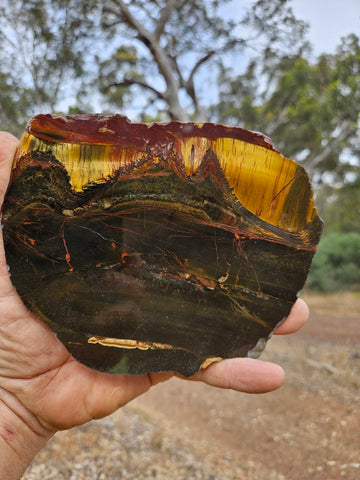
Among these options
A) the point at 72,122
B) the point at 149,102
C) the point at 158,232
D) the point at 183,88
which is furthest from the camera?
the point at 149,102

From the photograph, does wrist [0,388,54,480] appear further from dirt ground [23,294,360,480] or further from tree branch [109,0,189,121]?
tree branch [109,0,189,121]

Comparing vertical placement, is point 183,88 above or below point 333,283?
above

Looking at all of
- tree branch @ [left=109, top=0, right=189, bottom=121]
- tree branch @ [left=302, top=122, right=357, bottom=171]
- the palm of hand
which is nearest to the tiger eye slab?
the palm of hand

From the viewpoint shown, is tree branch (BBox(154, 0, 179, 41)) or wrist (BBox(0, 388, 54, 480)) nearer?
wrist (BBox(0, 388, 54, 480))

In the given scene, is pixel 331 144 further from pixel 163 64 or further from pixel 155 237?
pixel 155 237

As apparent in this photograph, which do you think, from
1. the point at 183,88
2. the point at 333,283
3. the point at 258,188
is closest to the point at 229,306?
the point at 258,188

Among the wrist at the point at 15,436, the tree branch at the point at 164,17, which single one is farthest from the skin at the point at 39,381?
the tree branch at the point at 164,17

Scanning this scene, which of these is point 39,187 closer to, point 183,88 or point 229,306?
point 229,306
